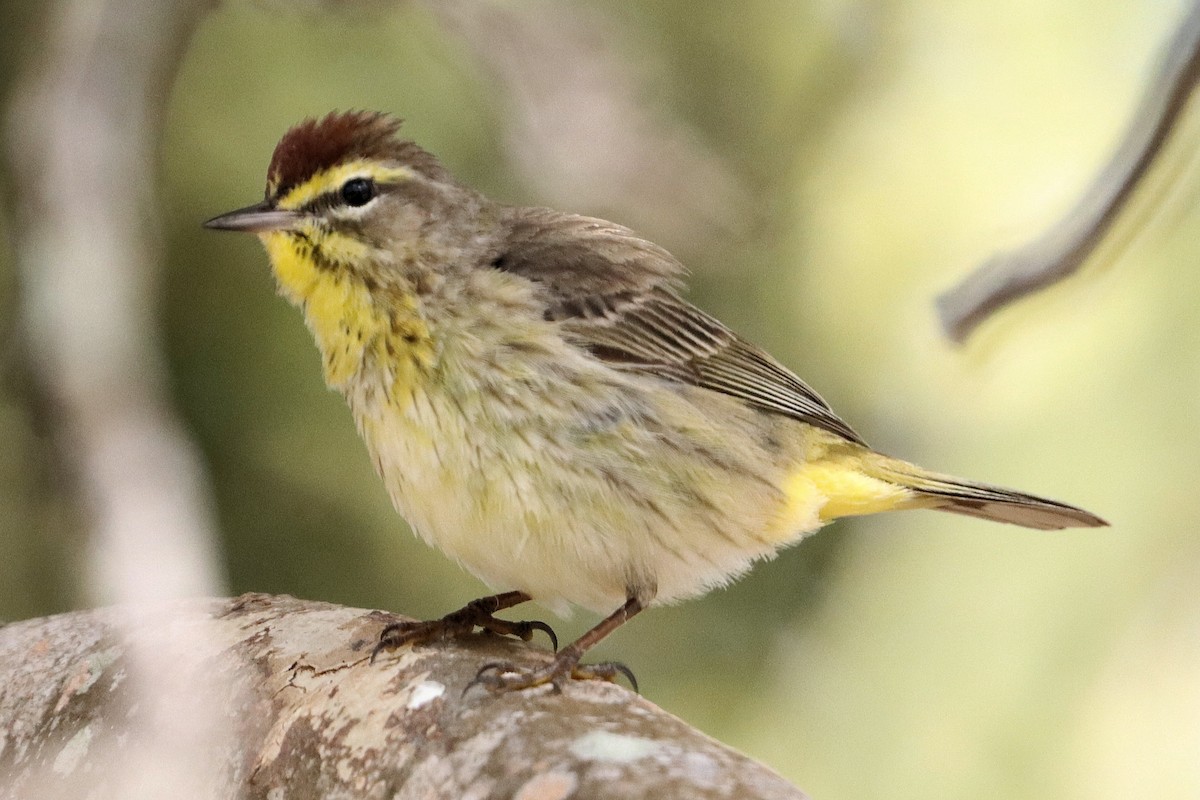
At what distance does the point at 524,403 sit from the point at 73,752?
0.65 meters

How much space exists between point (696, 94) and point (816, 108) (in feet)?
0.88

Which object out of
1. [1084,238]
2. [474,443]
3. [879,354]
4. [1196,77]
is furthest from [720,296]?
[474,443]

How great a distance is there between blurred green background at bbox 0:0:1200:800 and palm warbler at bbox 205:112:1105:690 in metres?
0.76

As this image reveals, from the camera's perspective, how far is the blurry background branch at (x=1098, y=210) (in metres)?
2.30

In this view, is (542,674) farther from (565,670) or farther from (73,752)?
(73,752)

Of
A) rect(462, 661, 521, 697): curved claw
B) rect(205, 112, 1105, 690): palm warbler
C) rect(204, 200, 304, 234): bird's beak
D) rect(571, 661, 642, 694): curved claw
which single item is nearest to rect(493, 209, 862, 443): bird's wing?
rect(205, 112, 1105, 690): palm warbler

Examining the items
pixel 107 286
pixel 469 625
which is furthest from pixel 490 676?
pixel 107 286

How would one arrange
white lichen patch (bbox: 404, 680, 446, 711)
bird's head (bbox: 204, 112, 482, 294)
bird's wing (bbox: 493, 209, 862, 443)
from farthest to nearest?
bird's wing (bbox: 493, 209, 862, 443), bird's head (bbox: 204, 112, 482, 294), white lichen patch (bbox: 404, 680, 446, 711)

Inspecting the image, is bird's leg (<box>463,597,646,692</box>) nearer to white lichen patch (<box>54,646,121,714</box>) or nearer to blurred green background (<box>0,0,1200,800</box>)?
white lichen patch (<box>54,646,121,714</box>)

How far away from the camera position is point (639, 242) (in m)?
1.85

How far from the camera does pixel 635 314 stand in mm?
1723

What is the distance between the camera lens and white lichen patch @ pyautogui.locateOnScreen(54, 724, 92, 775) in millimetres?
1254

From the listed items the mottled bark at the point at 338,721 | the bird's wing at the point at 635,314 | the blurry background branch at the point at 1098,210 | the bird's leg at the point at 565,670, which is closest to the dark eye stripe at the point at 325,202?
the bird's wing at the point at 635,314

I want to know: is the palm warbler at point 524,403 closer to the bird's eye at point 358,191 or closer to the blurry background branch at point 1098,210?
the bird's eye at point 358,191
